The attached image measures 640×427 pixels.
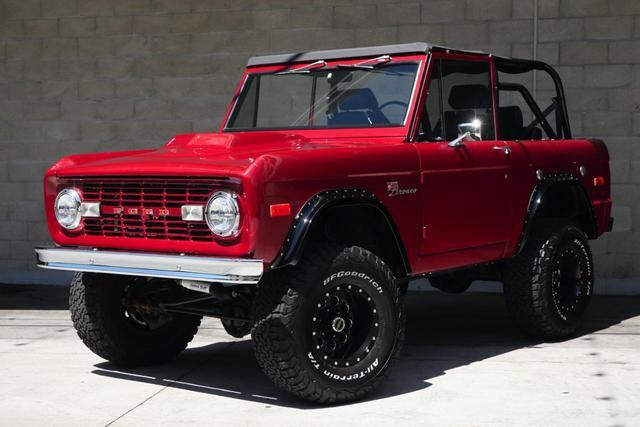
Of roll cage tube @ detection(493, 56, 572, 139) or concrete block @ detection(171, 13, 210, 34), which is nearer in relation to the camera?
roll cage tube @ detection(493, 56, 572, 139)

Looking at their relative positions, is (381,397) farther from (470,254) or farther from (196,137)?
(196,137)

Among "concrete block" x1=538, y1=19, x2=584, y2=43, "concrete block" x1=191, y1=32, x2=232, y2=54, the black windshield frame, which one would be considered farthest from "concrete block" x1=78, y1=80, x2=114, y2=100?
"concrete block" x1=538, y1=19, x2=584, y2=43

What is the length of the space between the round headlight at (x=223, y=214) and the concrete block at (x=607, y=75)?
19.0ft

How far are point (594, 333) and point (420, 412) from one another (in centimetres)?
283

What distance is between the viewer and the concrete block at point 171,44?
35.9 ft

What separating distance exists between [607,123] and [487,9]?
160 centimetres

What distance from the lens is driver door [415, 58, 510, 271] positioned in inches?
247

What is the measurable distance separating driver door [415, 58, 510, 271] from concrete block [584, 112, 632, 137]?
3246 millimetres

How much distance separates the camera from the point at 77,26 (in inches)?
443

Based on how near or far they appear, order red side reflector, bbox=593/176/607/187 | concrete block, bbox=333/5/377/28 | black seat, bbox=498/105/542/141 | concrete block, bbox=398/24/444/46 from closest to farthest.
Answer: black seat, bbox=498/105/542/141, red side reflector, bbox=593/176/607/187, concrete block, bbox=398/24/444/46, concrete block, bbox=333/5/377/28

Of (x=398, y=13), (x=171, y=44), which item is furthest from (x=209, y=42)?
(x=398, y=13)

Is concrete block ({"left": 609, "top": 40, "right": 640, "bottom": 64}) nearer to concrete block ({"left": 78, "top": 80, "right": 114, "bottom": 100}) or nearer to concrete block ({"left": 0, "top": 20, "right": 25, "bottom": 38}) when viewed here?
concrete block ({"left": 78, "top": 80, "right": 114, "bottom": 100})

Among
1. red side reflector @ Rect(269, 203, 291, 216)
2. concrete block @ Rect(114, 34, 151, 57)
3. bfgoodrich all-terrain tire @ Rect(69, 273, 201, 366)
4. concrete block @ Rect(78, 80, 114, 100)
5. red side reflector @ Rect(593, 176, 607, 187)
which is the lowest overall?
bfgoodrich all-terrain tire @ Rect(69, 273, 201, 366)

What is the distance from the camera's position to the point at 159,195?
222 inches
